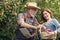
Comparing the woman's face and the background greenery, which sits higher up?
the woman's face

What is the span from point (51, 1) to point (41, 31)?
193cm

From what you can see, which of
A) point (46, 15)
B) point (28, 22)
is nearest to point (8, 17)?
point (28, 22)

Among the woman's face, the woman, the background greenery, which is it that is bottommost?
the background greenery

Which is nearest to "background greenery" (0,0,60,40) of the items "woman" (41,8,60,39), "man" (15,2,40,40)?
"man" (15,2,40,40)

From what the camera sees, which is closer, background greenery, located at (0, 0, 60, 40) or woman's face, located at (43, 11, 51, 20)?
woman's face, located at (43, 11, 51, 20)

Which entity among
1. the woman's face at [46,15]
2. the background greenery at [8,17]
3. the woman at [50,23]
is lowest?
the background greenery at [8,17]

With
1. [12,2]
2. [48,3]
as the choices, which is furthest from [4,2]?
[48,3]

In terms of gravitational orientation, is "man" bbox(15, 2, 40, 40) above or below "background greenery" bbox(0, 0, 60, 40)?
above

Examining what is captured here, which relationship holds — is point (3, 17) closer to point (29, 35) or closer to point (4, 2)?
point (4, 2)

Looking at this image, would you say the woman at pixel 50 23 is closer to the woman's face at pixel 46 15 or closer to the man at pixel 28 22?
the woman's face at pixel 46 15

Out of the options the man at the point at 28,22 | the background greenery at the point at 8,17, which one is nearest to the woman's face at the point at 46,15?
the man at the point at 28,22

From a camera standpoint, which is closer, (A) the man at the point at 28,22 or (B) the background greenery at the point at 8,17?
(A) the man at the point at 28,22

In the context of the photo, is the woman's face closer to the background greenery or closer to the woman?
the woman

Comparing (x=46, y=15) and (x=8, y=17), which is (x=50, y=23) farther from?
(x=8, y=17)
